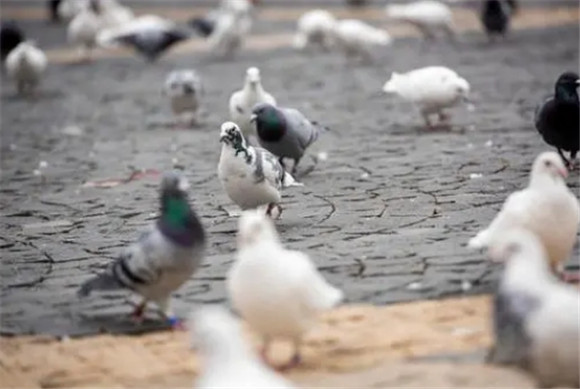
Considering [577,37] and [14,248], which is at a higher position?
[14,248]

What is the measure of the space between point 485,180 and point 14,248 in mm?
3061

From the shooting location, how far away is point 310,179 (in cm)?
975

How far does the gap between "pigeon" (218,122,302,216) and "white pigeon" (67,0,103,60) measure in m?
10.8

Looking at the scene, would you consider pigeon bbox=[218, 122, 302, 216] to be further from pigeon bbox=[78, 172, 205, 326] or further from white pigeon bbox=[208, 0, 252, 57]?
white pigeon bbox=[208, 0, 252, 57]

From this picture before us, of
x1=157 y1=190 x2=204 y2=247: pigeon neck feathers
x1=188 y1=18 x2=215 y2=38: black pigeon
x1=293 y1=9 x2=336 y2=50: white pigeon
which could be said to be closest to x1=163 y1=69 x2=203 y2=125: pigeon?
x1=293 y1=9 x2=336 y2=50: white pigeon

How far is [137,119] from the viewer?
44.3 feet

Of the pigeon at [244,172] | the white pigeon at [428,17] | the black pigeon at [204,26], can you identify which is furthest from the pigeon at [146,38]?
the pigeon at [244,172]

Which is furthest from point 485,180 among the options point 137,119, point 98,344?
point 137,119

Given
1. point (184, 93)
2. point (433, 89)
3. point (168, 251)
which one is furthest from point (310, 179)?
point (168, 251)

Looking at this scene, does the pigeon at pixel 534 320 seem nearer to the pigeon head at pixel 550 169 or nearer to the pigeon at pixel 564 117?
the pigeon head at pixel 550 169

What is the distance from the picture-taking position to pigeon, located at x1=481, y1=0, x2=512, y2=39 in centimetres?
1822

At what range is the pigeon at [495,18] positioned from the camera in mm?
18219

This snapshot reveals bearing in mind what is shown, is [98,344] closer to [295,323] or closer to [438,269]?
[295,323]

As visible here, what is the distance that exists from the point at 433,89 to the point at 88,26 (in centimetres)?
838
